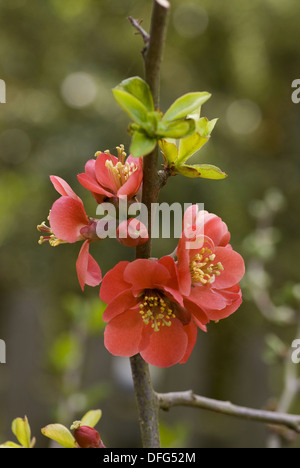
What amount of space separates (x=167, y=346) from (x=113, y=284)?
2.0 inches

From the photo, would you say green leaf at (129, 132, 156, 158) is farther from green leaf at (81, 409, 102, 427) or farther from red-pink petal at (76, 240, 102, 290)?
green leaf at (81, 409, 102, 427)

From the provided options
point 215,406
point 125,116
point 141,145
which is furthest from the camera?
point 125,116

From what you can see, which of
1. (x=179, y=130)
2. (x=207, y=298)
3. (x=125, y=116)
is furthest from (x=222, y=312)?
(x=125, y=116)

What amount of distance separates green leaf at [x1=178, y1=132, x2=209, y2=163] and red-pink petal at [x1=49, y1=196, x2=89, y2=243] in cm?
7

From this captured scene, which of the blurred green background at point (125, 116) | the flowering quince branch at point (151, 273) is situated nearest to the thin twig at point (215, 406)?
the flowering quince branch at point (151, 273)

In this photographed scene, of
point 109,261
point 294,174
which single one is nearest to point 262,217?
point 109,261

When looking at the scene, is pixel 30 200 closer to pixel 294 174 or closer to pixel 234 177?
pixel 234 177

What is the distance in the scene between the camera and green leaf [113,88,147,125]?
23cm

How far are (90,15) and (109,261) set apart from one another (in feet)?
3.04

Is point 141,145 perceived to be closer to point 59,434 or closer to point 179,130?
point 179,130

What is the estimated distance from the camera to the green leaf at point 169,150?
27 cm

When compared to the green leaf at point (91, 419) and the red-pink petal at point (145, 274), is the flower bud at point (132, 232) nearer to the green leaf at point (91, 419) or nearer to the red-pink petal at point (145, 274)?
the red-pink petal at point (145, 274)

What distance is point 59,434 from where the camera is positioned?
325mm

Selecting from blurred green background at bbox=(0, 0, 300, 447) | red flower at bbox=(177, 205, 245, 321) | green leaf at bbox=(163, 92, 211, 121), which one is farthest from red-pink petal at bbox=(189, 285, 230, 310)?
blurred green background at bbox=(0, 0, 300, 447)
